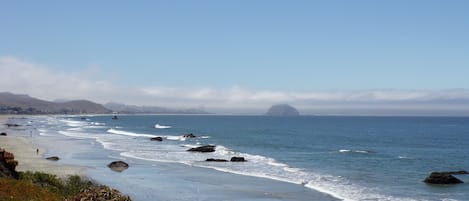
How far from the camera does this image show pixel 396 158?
55.8 metres

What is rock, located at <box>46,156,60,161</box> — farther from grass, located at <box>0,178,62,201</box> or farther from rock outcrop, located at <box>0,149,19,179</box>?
grass, located at <box>0,178,62,201</box>

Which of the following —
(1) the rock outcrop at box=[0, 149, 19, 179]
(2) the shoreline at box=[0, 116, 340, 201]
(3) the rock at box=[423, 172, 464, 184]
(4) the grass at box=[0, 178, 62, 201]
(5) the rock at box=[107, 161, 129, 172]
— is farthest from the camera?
(5) the rock at box=[107, 161, 129, 172]

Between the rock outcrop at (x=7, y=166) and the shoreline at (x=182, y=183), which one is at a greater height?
the rock outcrop at (x=7, y=166)

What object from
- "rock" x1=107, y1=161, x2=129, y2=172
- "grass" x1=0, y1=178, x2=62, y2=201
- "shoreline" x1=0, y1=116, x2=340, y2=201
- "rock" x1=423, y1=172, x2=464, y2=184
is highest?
"grass" x1=0, y1=178, x2=62, y2=201

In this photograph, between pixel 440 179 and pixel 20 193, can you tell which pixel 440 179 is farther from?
pixel 20 193

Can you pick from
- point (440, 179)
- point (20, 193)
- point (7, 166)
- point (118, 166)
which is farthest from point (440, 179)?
point (20, 193)

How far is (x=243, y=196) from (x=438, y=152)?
43.9 metres

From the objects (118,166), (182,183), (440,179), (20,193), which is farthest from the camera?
(118,166)

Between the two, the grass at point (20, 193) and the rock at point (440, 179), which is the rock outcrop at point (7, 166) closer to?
the grass at point (20, 193)

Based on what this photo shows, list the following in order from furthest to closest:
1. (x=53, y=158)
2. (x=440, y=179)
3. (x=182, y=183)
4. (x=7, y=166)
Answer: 1. (x=53, y=158)
2. (x=440, y=179)
3. (x=182, y=183)
4. (x=7, y=166)

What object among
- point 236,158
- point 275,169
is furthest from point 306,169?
point 236,158

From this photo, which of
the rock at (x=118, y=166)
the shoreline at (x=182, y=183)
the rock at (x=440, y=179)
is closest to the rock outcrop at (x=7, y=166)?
the shoreline at (x=182, y=183)

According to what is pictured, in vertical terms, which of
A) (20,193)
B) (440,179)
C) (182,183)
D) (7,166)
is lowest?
(182,183)

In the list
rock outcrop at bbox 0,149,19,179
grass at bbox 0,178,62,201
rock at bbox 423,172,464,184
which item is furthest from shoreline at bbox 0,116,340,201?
rock at bbox 423,172,464,184
